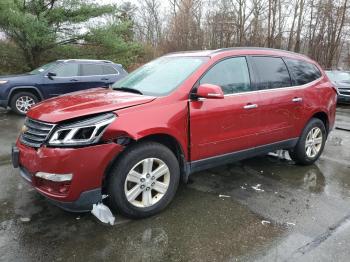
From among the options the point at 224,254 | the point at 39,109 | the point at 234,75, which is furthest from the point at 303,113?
the point at 39,109

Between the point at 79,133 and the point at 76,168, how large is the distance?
0.31m

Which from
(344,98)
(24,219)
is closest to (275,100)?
(24,219)

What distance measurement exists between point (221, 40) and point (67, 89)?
20.4 metres

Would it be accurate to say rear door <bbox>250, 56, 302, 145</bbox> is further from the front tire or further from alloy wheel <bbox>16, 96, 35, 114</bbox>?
alloy wheel <bbox>16, 96, 35, 114</bbox>

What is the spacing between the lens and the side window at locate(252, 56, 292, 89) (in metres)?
4.52

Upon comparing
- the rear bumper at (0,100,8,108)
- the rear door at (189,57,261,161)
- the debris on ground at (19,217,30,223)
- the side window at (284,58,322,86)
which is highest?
Answer: the side window at (284,58,322,86)

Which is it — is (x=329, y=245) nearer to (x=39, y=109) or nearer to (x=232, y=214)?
(x=232, y=214)

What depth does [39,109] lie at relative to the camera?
357 cm

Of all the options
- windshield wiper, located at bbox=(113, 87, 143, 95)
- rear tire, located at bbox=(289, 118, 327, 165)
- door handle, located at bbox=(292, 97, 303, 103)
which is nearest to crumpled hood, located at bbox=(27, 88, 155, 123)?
windshield wiper, located at bbox=(113, 87, 143, 95)

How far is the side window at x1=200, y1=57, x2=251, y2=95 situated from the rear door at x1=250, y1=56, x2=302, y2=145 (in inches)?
8.2

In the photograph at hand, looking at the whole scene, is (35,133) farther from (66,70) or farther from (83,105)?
(66,70)

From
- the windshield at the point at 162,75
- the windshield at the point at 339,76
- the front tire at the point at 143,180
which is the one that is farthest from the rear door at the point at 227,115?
the windshield at the point at 339,76

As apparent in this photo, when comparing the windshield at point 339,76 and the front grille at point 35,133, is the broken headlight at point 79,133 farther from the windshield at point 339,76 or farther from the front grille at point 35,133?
the windshield at point 339,76

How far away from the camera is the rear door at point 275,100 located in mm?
4508
